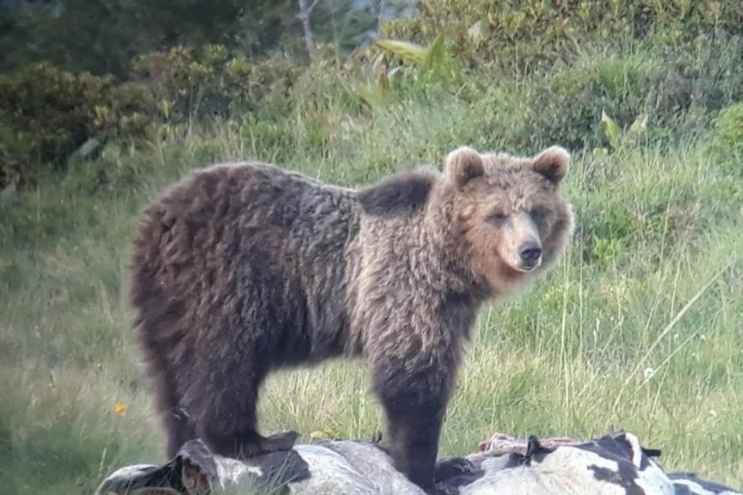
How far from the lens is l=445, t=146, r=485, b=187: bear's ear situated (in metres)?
7.01

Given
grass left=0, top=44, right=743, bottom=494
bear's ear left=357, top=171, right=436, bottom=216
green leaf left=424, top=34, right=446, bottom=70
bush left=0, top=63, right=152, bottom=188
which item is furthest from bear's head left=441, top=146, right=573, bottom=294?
bush left=0, top=63, right=152, bottom=188

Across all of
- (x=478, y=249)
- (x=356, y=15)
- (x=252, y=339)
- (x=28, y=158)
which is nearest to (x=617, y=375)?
(x=478, y=249)

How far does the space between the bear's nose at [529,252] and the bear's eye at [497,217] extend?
207 millimetres

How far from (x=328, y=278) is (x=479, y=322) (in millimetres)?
2998

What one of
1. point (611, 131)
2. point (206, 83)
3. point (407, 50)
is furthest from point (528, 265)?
point (206, 83)

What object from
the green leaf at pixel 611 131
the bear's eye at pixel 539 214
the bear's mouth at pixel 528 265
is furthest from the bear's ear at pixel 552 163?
the green leaf at pixel 611 131

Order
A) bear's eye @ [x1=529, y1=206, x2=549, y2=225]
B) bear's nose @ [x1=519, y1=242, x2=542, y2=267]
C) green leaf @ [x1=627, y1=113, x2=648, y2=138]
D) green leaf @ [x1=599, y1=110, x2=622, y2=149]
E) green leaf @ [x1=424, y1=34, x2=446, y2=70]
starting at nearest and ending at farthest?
1. bear's nose @ [x1=519, y1=242, x2=542, y2=267]
2. bear's eye @ [x1=529, y1=206, x2=549, y2=225]
3. green leaf @ [x1=599, y1=110, x2=622, y2=149]
4. green leaf @ [x1=627, y1=113, x2=648, y2=138]
5. green leaf @ [x1=424, y1=34, x2=446, y2=70]

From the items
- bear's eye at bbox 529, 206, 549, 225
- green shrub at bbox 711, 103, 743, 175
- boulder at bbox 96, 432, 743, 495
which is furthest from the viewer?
green shrub at bbox 711, 103, 743, 175

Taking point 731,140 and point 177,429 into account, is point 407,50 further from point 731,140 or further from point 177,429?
point 177,429

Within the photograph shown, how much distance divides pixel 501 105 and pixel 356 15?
555 cm

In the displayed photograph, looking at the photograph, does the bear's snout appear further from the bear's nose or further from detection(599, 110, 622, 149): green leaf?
detection(599, 110, 622, 149): green leaf

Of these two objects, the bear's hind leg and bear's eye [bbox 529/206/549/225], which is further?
bear's eye [bbox 529/206/549/225]

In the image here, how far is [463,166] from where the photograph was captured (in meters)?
7.04

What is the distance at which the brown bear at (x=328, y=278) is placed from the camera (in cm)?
666
